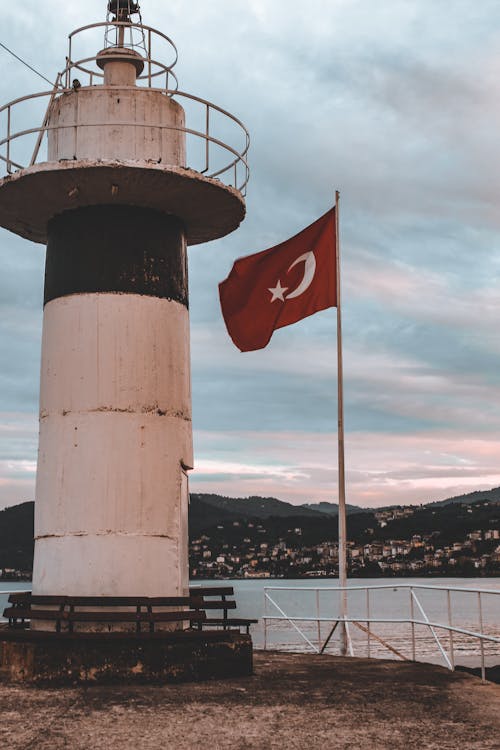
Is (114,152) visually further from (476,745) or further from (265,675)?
(476,745)

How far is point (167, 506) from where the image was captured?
9.34m

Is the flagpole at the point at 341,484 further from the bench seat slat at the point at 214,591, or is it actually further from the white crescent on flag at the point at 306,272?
the bench seat slat at the point at 214,591

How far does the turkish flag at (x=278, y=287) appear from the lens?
12.8 metres

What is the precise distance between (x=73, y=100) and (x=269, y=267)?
4.17m

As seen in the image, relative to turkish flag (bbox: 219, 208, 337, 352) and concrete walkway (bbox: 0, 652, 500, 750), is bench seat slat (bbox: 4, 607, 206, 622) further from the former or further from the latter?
turkish flag (bbox: 219, 208, 337, 352)

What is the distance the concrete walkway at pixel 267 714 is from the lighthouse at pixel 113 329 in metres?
1.54

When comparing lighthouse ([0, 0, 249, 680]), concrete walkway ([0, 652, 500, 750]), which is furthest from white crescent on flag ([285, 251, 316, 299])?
concrete walkway ([0, 652, 500, 750])

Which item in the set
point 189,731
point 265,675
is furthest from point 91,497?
point 189,731

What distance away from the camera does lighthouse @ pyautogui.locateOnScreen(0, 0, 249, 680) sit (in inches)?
358

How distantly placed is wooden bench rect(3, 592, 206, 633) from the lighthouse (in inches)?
7.0

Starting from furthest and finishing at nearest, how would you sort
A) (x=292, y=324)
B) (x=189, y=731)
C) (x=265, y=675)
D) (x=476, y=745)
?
1. (x=292, y=324)
2. (x=265, y=675)
3. (x=189, y=731)
4. (x=476, y=745)

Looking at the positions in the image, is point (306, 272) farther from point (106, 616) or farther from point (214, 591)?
point (106, 616)

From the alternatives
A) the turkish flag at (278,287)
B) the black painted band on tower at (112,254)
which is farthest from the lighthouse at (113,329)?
the turkish flag at (278,287)

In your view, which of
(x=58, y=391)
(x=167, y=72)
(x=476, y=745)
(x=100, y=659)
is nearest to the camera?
(x=476, y=745)
